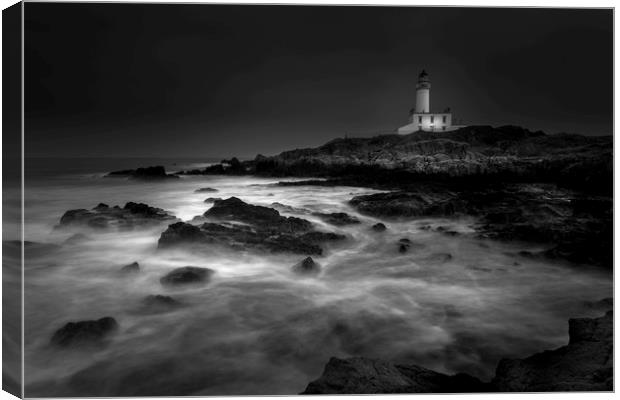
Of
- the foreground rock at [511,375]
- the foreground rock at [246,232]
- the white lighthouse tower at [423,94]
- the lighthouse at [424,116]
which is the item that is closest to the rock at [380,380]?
the foreground rock at [511,375]

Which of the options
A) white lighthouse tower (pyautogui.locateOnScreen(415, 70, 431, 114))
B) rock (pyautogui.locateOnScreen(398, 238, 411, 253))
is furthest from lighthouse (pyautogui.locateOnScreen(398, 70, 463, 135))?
rock (pyautogui.locateOnScreen(398, 238, 411, 253))

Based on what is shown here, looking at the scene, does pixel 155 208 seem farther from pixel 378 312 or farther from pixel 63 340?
pixel 378 312

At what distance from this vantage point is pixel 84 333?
9.31ft

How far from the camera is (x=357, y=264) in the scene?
3.27 meters

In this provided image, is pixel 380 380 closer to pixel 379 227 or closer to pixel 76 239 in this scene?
pixel 379 227

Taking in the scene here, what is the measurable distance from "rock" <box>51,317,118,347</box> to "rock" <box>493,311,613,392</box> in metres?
2.65

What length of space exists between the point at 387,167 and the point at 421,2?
49.9 inches

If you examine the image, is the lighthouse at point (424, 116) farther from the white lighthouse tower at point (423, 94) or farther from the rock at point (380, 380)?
the rock at point (380, 380)

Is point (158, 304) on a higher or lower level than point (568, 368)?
higher

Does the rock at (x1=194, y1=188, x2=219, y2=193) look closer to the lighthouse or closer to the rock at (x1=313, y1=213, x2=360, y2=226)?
the rock at (x1=313, y1=213, x2=360, y2=226)

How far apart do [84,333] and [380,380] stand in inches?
79.0

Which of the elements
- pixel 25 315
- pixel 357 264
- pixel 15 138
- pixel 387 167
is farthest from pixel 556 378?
pixel 15 138

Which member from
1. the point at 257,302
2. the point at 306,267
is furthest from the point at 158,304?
the point at 306,267

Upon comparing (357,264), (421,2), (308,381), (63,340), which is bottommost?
(308,381)
